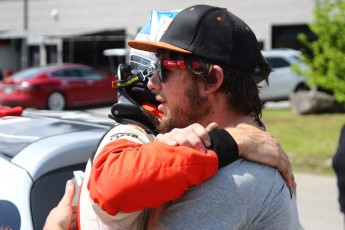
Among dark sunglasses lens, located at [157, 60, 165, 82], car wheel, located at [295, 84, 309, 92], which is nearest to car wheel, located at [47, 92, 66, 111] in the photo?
car wheel, located at [295, 84, 309, 92]

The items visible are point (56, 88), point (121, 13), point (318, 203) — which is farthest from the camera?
point (121, 13)

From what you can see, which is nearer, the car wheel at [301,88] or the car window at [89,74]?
the car window at [89,74]

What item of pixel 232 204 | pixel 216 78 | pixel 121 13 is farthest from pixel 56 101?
pixel 232 204

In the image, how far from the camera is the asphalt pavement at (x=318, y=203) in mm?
6177

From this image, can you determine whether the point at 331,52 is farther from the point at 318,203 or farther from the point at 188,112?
the point at 188,112

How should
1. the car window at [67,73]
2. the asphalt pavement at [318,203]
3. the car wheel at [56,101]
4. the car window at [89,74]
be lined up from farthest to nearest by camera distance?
the car window at [89,74]
the car window at [67,73]
the car wheel at [56,101]
the asphalt pavement at [318,203]

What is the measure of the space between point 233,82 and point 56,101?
1628 centimetres

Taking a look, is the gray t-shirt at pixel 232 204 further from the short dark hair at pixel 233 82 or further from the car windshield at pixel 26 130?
the car windshield at pixel 26 130

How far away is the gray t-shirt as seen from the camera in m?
1.50

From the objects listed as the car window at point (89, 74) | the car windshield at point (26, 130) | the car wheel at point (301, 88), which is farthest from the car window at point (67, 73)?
the car windshield at point (26, 130)

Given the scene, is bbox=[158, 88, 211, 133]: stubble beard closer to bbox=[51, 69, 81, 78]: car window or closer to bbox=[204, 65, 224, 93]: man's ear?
bbox=[204, 65, 224, 93]: man's ear

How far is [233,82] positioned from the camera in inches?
66.1

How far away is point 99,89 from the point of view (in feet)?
60.4

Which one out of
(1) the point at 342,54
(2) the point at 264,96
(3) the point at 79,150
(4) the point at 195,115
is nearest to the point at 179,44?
(4) the point at 195,115
